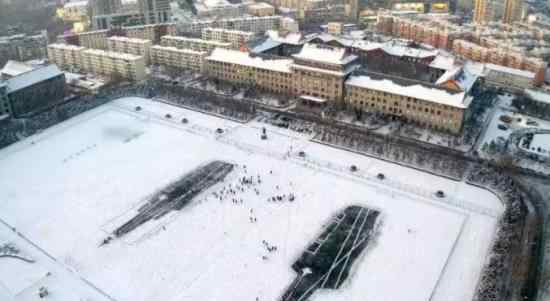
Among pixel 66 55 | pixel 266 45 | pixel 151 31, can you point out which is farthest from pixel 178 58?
pixel 66 55

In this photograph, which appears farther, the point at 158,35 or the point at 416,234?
the point at 158,35

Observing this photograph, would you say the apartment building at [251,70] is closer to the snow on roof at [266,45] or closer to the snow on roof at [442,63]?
the snow on roof at [266,45]

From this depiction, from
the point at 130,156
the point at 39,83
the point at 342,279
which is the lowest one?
the point at 342,279

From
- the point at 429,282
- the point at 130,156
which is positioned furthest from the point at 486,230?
the point at 130,156

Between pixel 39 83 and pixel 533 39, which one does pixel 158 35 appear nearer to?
pixel 39 83

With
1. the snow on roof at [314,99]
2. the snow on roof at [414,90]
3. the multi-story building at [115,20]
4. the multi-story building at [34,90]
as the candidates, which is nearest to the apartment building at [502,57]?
the snow on roof at [414,90]

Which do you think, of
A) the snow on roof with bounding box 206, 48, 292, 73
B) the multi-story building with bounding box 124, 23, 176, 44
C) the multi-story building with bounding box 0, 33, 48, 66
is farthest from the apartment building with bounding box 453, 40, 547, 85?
the multi-story building with bounding box 0, 33, 48, 66

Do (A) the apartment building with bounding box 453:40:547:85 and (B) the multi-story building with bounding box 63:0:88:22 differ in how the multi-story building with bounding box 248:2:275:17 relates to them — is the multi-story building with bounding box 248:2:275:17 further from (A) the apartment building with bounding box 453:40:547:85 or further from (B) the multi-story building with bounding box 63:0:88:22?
(A) the apartment building with bounding box 453:40:547:85
